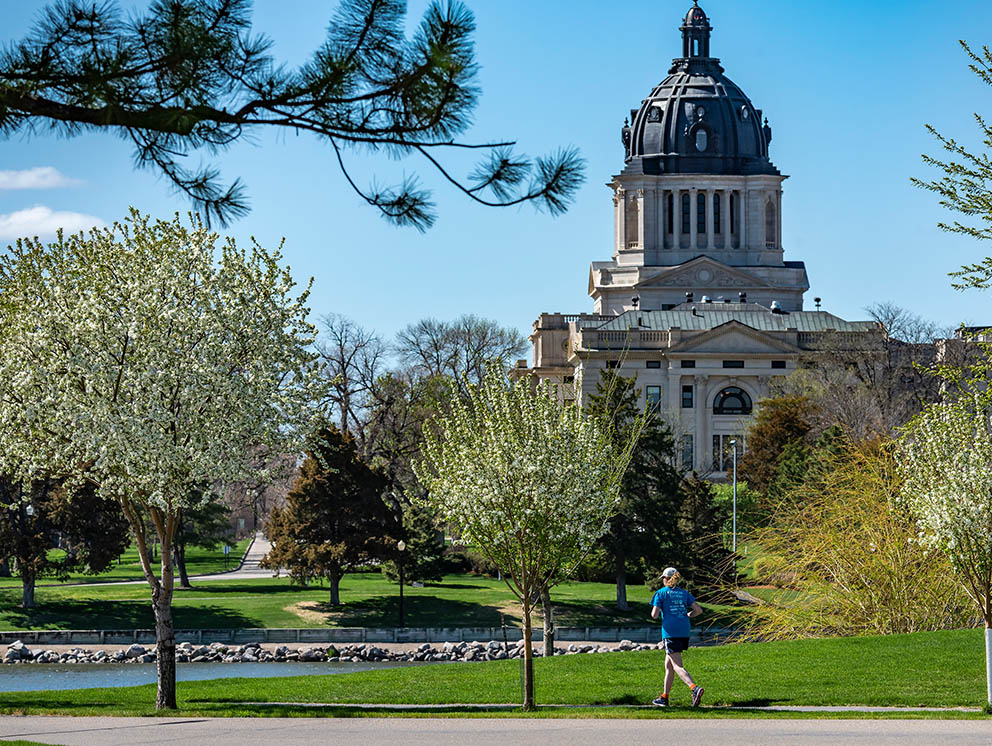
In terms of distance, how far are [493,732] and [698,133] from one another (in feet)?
398

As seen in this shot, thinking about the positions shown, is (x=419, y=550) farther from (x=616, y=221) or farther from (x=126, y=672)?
(x=616, y=221)

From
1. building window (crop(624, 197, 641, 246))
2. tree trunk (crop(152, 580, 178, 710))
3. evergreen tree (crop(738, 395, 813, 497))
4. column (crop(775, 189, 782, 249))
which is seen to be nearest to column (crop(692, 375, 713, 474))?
evergreen tree (crop(738, 395, 813, 497))

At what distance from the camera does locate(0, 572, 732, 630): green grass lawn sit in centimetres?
4881

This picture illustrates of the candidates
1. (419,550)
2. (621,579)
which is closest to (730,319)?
(621,579)

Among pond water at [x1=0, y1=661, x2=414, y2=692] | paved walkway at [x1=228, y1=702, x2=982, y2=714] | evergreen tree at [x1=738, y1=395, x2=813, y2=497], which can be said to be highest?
evergreen tree at [x1=738, y1=395, x2=813, y2=497]

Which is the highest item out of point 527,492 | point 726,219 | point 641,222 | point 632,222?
point 726,219

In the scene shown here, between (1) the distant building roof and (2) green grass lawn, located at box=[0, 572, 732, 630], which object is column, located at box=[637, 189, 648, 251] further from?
(2) green grass lawn, located at box=[0, 572, 732, 630]

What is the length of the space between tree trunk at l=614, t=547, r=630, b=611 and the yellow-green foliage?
19987 mm

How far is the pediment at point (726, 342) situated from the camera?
101 metres

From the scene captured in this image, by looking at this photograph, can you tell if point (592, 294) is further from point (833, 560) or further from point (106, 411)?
point (106, 411)

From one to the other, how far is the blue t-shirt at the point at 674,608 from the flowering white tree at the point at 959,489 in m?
3.46

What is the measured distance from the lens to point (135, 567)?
7206 centimetres

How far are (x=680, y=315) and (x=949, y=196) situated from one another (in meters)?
88.3

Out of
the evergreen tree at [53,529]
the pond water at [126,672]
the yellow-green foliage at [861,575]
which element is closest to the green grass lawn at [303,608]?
the evergreen tree at [53,529]
